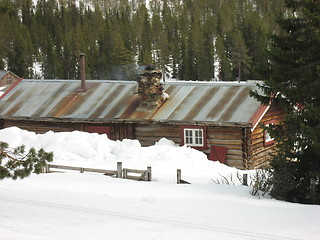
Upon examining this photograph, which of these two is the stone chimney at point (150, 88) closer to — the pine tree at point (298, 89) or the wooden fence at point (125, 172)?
the wooden fence at point (125, 172)

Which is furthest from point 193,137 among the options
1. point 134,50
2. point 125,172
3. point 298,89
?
point 134,50

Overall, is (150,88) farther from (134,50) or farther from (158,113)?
(134,50)

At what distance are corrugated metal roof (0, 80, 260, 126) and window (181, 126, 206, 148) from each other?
476 mm

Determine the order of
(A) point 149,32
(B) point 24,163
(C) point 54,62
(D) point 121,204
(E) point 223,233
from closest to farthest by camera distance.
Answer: (E) point 223,233, (B) point 24,163, (D) point 121,204, (C) point 54,62, (A) point 149,32

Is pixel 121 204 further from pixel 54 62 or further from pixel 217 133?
pixel 54 62

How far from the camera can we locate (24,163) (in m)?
11.4

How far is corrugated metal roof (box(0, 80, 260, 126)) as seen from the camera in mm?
22938

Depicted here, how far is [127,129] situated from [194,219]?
43.3 feet

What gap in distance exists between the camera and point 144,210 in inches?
498

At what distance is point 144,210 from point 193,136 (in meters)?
10.6

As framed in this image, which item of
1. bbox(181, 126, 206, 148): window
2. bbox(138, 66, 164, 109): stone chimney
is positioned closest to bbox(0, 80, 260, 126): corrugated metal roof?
bbox(138, 66, 164, 109): stone chimney

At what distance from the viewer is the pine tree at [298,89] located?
562 inches

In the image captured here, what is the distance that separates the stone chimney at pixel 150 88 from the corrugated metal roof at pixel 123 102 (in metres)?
0.34

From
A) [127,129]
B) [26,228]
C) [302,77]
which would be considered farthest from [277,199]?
[127,129]
